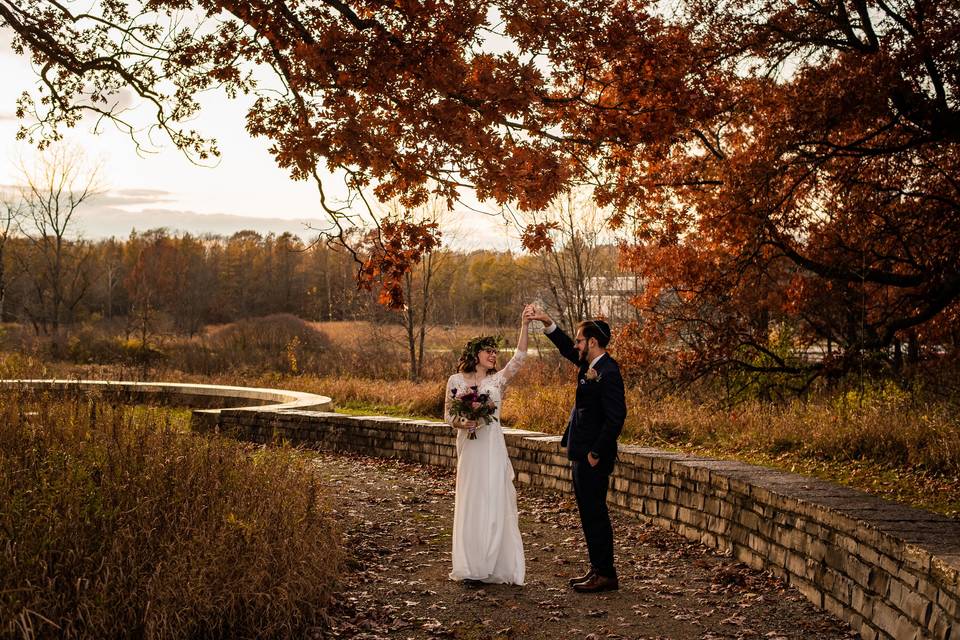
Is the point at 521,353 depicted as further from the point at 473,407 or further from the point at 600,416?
the point at 600,416

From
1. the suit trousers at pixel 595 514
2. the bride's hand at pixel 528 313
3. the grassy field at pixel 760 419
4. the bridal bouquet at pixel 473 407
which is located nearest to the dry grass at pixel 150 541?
the bridal bouquet at pixel 473 407

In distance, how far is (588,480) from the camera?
6734 millimetres

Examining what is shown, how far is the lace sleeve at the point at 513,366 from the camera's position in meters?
7.12

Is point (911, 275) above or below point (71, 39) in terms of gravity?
below

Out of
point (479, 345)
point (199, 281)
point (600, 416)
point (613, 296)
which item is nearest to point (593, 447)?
point (600, 416)

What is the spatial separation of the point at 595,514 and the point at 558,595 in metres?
0.67

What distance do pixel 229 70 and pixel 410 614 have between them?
21.2 feet

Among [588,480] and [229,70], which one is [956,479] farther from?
[229,70]

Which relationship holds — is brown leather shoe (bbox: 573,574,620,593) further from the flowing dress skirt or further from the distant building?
the distant building

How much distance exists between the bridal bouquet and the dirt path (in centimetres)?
130

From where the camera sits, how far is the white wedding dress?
6.96 meters

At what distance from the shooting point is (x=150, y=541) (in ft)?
18.7

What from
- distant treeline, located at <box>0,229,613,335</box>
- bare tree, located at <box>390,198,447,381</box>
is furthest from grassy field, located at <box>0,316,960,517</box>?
distant treeline, located at <box>0,229,613,335</box>

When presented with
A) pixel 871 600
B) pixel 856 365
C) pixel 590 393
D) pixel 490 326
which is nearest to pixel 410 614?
pixel 590 393
